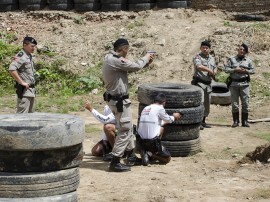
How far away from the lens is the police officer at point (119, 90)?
26.5ft

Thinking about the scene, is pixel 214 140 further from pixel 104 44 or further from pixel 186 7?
pixel 186 7

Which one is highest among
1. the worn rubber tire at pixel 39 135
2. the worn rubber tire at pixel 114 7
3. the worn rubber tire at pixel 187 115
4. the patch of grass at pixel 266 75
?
the worn rubber tire at pixel 114 7

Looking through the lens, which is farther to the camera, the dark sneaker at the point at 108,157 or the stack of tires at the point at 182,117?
the stack of tires at the point at 182,117

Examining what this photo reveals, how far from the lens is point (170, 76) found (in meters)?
15.8

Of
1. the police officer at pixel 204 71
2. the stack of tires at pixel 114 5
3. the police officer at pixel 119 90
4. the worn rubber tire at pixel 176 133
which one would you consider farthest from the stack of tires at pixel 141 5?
the police officer at pixel 119 90

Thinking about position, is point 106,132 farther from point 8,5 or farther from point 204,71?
point 8,5

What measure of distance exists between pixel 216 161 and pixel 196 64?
9.76ft

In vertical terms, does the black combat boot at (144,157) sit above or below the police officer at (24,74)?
below

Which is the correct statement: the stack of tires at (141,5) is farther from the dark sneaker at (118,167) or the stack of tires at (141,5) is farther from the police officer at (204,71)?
the dark sneaker at (118,167)

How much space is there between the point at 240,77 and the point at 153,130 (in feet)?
12.8

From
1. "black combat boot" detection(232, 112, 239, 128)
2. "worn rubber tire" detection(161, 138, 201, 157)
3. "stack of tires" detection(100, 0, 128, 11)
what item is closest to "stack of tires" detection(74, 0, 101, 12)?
"stack of tires" detection(100, 0, 128, 11)

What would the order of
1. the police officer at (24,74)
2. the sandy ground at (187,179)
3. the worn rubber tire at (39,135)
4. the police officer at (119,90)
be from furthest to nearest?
the police officer at (24,74) < the police officer at (119,90) < the sandy ground at (187,179) < the worn rubber tire at (39,135)

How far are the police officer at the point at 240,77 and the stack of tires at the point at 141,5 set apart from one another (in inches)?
297

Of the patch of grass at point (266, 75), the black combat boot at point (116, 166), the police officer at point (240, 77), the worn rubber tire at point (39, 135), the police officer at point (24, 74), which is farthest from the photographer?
the patch of grass at point (266, 75)
